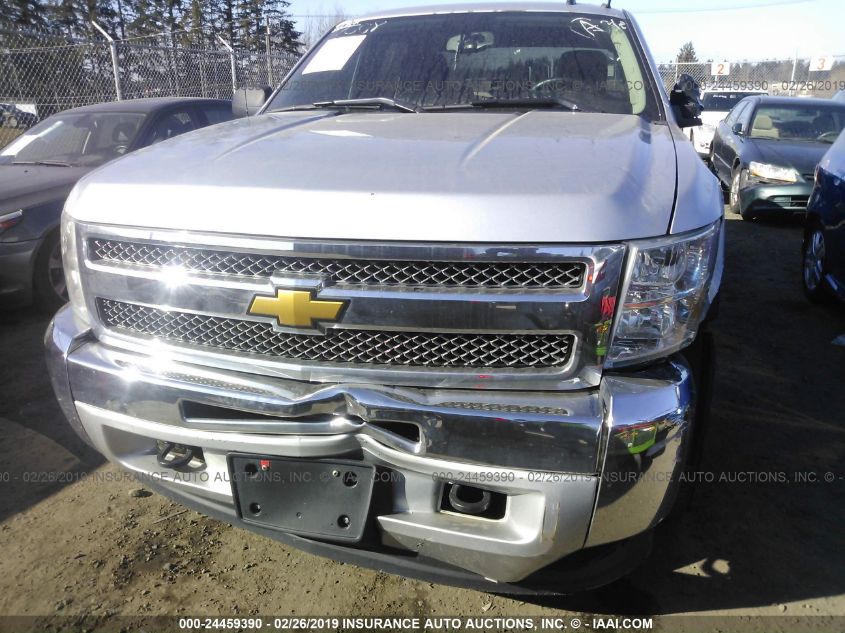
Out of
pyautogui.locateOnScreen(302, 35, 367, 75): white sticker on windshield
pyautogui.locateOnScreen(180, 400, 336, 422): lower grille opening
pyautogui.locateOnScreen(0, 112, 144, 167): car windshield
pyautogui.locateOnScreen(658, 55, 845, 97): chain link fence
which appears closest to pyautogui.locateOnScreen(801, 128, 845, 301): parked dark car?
pyautogui.locateOnScreen(302, 35, 367, 75): white sticker on windshield

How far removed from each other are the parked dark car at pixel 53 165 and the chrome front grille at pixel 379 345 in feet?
11.1

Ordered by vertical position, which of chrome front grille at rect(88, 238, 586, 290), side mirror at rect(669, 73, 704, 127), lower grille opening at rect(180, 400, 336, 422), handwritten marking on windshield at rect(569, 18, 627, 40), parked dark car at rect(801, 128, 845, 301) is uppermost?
handwritten marking on windshield at rect(569, 18, 627, 40)

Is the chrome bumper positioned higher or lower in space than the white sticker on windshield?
lower

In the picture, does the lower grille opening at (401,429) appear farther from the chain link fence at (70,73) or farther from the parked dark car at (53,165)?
the chain link fence at (70,73)

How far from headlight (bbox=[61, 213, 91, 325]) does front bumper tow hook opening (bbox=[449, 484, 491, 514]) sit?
4.29 ft

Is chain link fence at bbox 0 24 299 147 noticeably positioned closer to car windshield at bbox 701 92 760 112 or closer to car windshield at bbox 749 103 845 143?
car windshield at bbox 749 103 845 143

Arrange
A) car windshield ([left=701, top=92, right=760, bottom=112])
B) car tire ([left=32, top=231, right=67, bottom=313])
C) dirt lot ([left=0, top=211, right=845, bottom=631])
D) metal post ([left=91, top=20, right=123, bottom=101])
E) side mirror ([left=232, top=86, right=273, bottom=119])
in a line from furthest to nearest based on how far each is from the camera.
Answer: car windshield ([left=701, top=92, right=760, bottom=112]) → metal post ([left=91, top=20, right=123, bottom=101]) → car tire ([left=32, top=231, right=67, bottom=313]) → side mirror ([left=232, top=86, right=273, bottom=119]) → dirt lot ([left=0, top=211, right=845, bottom=631])

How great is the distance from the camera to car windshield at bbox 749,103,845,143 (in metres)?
8.30

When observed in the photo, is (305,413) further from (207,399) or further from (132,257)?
(132,257)

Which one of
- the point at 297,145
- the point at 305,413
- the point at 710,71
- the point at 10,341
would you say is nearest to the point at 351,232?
the point at 305,413

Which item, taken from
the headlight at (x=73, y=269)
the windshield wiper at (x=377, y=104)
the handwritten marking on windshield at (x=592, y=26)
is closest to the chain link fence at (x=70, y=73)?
the windshield wiper at (x=377, y=104)

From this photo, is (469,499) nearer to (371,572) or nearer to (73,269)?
(371,572)

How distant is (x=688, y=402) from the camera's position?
1.63 meters

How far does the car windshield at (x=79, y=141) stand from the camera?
18.0ft
